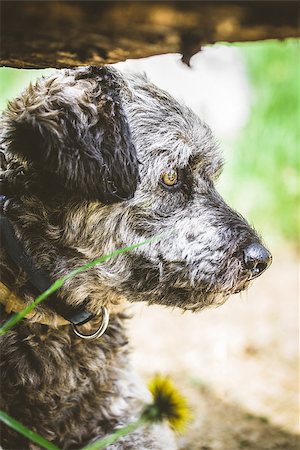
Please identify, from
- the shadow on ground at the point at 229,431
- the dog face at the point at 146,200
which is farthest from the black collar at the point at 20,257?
the shadow on ground at the point at 229,431

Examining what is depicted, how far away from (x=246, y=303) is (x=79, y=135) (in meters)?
2.93

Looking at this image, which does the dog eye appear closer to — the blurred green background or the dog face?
the dog face

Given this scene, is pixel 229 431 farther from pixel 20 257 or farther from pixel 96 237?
pixel 20 257

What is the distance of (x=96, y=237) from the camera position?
2635 mm

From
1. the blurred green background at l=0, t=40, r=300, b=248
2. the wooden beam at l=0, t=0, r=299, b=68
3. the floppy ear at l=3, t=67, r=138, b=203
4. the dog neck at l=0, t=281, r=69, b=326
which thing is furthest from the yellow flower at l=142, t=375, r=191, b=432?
the blurred green background at l=0, t=40, r=300, b=248

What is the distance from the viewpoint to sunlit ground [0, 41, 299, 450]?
3748 mm

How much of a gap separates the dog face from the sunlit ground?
34 centimetres

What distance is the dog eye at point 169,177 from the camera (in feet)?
8.76

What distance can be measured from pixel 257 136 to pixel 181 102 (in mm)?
3633

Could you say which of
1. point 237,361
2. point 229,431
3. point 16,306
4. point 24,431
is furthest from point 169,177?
point 237,361

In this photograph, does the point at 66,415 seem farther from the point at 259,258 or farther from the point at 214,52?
the point at 214,52

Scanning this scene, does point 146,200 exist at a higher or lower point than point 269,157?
lower

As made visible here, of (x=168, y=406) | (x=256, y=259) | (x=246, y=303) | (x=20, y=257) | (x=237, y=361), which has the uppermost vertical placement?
(x=246, y=303)

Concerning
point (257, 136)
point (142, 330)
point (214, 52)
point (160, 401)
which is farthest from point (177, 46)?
point (214, 52)
